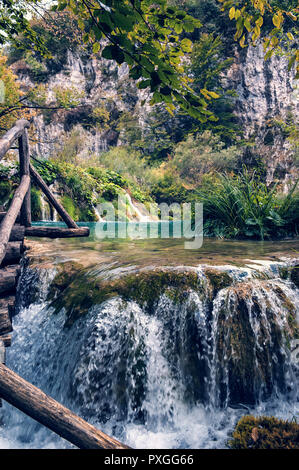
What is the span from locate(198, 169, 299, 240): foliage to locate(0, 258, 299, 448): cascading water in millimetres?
3142

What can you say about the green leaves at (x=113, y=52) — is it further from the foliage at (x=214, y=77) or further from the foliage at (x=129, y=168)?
the foliage at (x=214, y=77)

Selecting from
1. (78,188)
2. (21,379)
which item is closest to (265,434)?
(21,379)

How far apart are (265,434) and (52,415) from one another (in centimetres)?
143

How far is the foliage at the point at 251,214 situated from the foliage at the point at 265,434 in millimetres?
4511

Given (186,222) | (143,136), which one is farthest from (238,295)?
(143,136)

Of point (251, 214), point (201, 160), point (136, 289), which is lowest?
point (136, 289)

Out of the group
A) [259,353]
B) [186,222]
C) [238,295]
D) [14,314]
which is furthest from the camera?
[186,222]

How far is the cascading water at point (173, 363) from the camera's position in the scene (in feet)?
8.82

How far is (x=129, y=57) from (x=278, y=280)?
2850mm

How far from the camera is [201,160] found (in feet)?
54.4

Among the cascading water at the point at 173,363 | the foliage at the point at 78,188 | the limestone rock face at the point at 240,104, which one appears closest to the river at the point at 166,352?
the cascading water at the point at 173,363

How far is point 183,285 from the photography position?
321cm

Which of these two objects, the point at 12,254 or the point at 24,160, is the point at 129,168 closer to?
the point at 24,160
